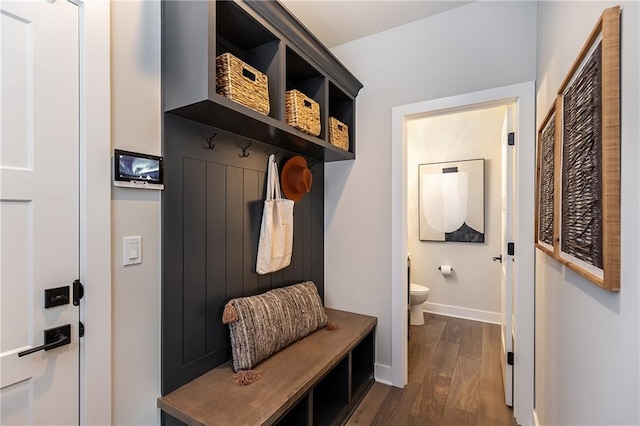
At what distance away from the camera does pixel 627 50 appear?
2.24 feet

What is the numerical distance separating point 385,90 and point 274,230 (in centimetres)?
140

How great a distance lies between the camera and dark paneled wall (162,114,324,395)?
1.40 metres

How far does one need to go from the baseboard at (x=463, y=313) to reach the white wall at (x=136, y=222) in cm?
338

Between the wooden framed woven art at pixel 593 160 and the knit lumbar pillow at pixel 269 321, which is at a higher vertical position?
the wooden framed woven art at pixel 593 160

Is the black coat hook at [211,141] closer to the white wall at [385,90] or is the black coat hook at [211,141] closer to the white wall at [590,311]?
the white wall at [385,90]

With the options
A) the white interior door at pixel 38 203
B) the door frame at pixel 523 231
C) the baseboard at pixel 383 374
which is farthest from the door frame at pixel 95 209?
the door frame at pixel 523 231

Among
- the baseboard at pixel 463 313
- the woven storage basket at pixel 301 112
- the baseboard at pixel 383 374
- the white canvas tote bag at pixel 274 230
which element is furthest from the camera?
the baseboard at pixel 463 313

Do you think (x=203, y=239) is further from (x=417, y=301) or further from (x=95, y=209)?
(x=417, y=301)

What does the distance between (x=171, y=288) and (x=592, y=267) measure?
5.25 ft

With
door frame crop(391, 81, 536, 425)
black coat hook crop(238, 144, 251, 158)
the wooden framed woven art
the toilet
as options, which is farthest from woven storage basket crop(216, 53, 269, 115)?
the toilet

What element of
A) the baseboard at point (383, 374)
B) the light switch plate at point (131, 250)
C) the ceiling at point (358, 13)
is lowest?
the baseboard at point (383, 374)

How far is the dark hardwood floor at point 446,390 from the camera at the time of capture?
1.88 metres

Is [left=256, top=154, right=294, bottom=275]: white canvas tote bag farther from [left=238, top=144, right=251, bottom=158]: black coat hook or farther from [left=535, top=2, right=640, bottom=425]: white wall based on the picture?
[left=535, top=2, right=640, bottom=425]: white wall

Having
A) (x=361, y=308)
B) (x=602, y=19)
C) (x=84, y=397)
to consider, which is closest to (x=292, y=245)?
(x=361, y=308)
